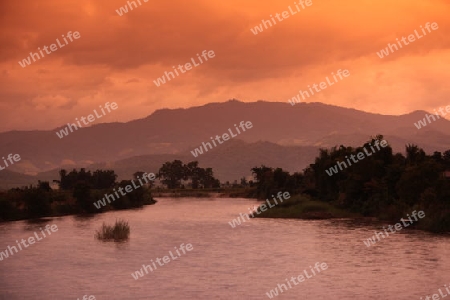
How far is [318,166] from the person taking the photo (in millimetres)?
112375

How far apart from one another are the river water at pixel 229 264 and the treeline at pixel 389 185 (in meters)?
5.10

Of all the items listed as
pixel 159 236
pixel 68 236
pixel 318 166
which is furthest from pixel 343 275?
pixel 318 166

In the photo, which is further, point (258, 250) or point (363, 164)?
point (363, 164)

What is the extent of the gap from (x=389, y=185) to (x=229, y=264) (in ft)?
145

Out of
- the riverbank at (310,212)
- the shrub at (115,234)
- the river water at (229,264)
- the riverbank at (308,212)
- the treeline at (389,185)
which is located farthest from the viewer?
the riverbank at (308,212)

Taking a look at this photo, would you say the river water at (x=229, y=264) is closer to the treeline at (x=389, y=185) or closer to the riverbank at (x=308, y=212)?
the treeline at (x=389, y=185)

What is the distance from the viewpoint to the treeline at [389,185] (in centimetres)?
7388

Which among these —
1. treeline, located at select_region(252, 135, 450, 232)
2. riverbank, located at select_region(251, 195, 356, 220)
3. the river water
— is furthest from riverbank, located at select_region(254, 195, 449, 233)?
the river water

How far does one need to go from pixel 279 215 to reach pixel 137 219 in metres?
20.9

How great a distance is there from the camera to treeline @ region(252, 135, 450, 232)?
73875 mm

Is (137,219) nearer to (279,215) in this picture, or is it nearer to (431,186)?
(279,215)

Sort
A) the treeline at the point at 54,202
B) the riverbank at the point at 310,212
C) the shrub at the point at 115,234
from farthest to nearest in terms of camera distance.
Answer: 1. the treeline at the point at 54,202
2. the riverbank at the point at 310,212
3. the shrub at the point at 115,234

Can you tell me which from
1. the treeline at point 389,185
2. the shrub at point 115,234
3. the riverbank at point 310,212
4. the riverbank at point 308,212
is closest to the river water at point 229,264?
the shrub at point 115,234

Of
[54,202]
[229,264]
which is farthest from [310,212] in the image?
[54,202]
